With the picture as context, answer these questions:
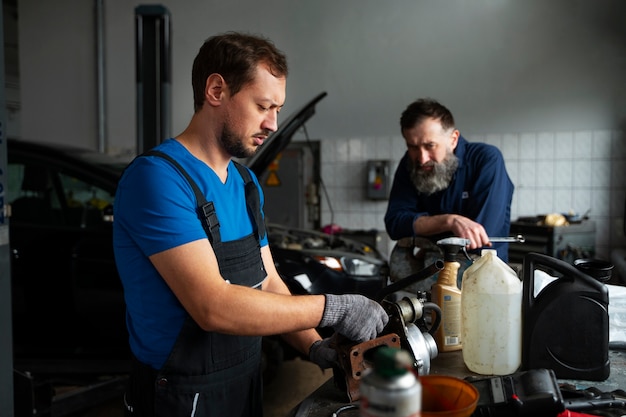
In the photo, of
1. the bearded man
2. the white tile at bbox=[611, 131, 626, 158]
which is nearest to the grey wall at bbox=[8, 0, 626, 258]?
the white tile at bbox=[611, 131, 626, 158]

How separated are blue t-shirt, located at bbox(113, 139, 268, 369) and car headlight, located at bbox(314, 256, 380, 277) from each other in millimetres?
1774

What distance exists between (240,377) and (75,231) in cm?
204

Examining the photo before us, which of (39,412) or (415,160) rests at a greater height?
(415,160)

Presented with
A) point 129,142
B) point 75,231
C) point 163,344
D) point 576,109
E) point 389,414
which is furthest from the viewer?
point 129,142

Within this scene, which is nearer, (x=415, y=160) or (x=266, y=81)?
(x=266, y=81)

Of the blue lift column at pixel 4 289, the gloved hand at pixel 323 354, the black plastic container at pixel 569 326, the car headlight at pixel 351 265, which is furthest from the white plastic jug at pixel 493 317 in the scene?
the car headlight at pixel 351 265

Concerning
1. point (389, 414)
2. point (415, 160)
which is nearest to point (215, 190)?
point (389, 414)

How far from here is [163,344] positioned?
1.25m

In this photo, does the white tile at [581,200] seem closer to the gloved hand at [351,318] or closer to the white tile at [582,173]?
the white tile at [582,173]

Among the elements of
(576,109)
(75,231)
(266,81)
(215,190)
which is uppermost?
(576,109)

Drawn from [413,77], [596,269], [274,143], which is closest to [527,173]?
[413,77]

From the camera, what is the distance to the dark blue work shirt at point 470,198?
2141mm

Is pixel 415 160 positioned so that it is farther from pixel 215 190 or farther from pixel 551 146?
pixel 551 146

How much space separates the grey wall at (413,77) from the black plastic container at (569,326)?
4.02 metres
